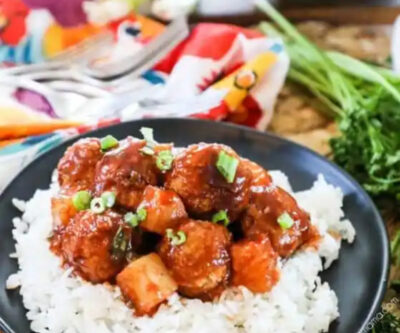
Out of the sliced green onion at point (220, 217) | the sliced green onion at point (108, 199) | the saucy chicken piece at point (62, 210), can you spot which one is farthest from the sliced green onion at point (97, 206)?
the sliced green onion at point (220, 217)

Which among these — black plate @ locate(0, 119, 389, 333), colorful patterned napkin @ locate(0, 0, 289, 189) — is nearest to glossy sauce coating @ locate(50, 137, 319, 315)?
black plate @ locate(0, 119, 389, 333)

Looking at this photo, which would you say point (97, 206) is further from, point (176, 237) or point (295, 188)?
point (295, 188)

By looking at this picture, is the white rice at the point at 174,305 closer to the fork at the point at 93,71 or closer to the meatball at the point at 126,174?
the meatball at the point at 126,174

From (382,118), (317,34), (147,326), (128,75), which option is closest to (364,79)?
(382,118)

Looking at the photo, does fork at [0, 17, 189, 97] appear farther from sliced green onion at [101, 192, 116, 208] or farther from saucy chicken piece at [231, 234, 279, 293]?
saucy chicken piece at [231, 234, 279, 293]

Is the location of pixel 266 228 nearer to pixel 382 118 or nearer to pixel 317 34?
pixel 382 118

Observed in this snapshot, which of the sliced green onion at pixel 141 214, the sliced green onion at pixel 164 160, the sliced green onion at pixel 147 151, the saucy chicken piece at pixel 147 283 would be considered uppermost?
the sliced green onion at pixel 147 151
